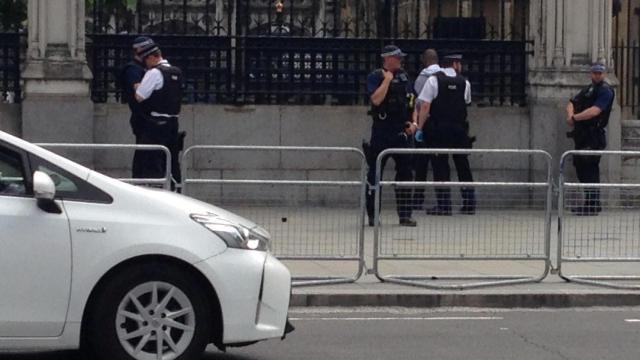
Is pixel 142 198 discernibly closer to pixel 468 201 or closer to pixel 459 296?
pixel 459 296

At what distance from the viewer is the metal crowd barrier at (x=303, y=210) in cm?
1214

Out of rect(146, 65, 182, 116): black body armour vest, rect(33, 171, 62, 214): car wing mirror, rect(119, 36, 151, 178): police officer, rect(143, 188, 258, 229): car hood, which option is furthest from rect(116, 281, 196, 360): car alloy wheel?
rect(119, 36, 151, 178): police officer

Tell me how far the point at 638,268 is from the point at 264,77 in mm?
6480

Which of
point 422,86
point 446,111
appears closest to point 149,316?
point 446,111

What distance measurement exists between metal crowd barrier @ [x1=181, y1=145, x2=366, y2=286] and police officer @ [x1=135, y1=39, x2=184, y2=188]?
9.34ft

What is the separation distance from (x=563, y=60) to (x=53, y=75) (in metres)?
6.32

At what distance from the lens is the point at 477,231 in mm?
12680

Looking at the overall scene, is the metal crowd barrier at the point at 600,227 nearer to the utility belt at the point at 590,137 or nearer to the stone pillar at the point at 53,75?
the utility belt at the point at 590,137

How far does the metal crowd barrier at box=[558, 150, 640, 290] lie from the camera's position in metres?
12.6

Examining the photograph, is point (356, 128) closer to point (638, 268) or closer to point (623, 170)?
point (623, 170)

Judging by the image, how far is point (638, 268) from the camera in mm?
13531

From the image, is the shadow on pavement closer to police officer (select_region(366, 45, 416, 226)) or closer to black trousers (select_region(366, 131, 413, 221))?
black trousers (select_region(366, 131, 413, 221))

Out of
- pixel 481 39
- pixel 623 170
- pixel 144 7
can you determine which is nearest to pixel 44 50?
pixel 144 7

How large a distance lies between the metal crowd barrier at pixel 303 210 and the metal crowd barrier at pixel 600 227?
1776 millimetres
